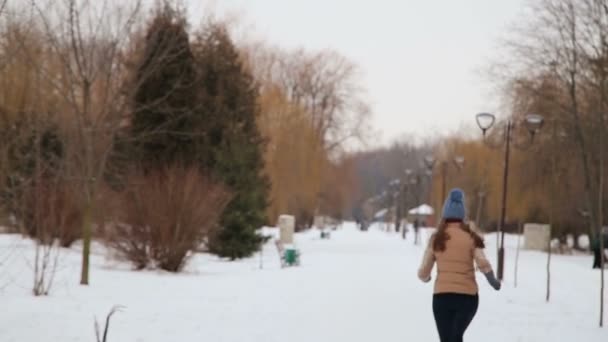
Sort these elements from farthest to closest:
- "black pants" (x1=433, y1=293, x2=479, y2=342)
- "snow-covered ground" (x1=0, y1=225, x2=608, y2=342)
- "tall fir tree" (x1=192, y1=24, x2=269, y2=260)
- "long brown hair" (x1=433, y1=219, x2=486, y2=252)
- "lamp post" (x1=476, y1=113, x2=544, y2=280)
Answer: "tall fir tree" (x1=192, y1=24, x2=269, y2=260), "lamp post" (x1=476, y1=113, x2=544, y2=280), "snow-covered ground" (x1=0, y1=225, x2=608, y2=342), "long brown hair" (x1=433, y1=219, x2=486, y2=252), "black pants" (x1=433, y1=293, x2=479, y2=342)

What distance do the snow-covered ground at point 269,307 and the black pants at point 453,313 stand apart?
11.6 ft

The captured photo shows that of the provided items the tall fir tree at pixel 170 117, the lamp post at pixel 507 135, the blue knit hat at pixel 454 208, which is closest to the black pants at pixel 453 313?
the blue knit hat at pixel 454 208

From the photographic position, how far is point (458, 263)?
814cm

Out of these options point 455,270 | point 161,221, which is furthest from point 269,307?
point 455,270

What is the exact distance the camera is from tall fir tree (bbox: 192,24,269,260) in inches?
1238

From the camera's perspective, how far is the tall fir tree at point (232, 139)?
103ft

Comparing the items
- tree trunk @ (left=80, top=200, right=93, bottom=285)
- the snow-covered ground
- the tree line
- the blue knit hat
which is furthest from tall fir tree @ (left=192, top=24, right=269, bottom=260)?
the blue knit hat

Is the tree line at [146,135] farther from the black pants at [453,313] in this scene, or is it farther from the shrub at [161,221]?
the black pants at [453,313]

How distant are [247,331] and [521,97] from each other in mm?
26257

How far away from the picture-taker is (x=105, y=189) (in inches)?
1097

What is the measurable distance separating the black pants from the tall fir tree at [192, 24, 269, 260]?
72.8 feet

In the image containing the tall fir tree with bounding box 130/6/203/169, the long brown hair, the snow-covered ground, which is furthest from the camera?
the tall fir tree with bounding box 130/6/203/169

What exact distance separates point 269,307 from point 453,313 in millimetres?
7532

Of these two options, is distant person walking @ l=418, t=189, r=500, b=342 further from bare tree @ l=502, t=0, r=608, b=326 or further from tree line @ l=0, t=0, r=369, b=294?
bare tree @ l=502, t=0, r=608, b=326
